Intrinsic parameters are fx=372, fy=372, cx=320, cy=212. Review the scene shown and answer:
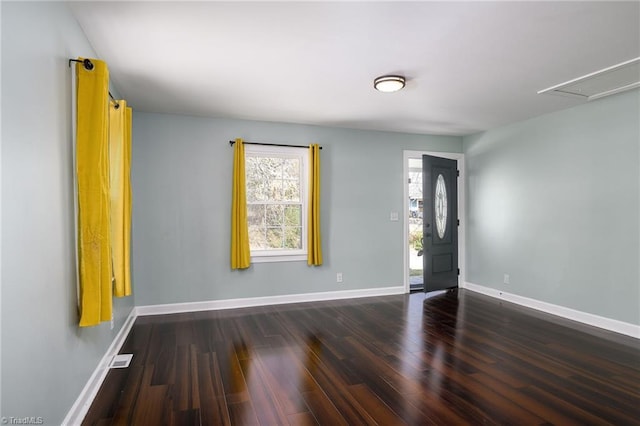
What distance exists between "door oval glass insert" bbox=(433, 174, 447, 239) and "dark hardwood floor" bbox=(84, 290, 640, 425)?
164 centimetres

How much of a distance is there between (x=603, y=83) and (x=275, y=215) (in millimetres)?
3866

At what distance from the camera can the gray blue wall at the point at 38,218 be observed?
1.45 meters

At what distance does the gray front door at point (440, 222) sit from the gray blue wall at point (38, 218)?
4531 millimetres

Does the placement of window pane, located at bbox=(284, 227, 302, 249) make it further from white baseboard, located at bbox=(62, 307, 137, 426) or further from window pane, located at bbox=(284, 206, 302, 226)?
white baseboard, located at bbox=(62, 307, 137, 426)

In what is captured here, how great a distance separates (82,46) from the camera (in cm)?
248

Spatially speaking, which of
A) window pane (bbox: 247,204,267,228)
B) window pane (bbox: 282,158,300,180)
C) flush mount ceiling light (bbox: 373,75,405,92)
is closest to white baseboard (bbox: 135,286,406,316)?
window pane (bbox: 247,204,267,228)

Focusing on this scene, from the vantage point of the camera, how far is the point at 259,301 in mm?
4961

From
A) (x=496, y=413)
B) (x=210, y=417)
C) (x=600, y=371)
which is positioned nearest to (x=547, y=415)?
(x=496, y=413)

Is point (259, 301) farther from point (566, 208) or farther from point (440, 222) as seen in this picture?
point (566, 208)

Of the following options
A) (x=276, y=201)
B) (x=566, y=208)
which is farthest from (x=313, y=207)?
(x=566, y=208)

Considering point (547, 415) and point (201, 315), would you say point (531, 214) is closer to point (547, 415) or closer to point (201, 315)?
point (547, 415)

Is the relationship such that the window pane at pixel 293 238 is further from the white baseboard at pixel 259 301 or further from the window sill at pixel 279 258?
the white baseboard at pixel 259 301

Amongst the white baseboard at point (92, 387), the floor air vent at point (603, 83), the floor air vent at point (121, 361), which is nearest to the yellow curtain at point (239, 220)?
the white baseboard at point (92, 387)

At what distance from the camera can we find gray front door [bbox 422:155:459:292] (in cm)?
561
